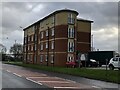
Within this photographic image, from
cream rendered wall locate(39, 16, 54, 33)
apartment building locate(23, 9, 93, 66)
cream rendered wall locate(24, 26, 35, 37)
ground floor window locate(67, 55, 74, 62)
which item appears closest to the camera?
ground floor window locate(67, 55, 74, 62)

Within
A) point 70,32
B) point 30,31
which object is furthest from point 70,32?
point 30,31

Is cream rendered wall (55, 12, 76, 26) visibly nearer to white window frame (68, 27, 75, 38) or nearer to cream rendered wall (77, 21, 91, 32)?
white window frame (68, 27, 75, 38)

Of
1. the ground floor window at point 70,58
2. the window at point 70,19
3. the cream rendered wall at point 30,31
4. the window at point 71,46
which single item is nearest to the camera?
the ground floor window at point 70,58

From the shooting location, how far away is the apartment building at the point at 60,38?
59906 mm

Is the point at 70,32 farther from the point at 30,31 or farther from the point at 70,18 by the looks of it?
the point at 30,31

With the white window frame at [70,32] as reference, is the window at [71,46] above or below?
below

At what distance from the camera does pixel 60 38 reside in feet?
197

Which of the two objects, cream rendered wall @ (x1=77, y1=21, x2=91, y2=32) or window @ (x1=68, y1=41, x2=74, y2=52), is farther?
cream rendered wall @ (x1=77, y1=21, x2=91, y2=32)

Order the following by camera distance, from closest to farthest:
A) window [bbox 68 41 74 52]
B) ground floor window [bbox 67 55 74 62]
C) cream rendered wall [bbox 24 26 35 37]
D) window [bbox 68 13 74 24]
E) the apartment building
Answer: ground floor window [bbox 67 55 74 62]
the apartment building
window [bbox 68 41 74 52]
window [bbox 68 13 74 24]
cream rendered wall [bbox 24 26 35 37]

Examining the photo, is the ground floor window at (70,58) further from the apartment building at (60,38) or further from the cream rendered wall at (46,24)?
the cream rendered wall at (46,24)

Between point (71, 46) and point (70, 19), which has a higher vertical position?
point (70, 19)

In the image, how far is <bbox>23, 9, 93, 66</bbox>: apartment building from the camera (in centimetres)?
5991

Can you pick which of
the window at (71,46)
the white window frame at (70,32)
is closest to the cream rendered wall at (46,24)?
the white window frame at (70,32)

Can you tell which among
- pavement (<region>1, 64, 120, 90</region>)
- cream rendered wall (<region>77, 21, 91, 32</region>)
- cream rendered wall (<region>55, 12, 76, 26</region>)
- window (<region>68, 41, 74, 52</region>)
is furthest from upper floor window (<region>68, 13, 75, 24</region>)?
pavement (<region>1, 64, 120, 90</region>)
